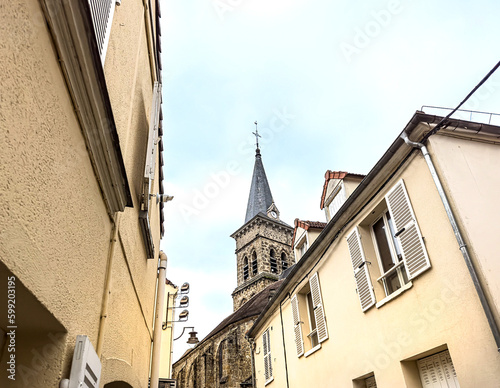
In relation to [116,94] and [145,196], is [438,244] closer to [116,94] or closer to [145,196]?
[145,196]

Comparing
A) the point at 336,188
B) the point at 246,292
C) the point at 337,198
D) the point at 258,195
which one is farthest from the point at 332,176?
the point at 258,195

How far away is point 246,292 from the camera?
41406 mm

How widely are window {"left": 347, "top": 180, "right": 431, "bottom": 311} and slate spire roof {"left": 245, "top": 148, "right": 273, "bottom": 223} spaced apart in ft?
132

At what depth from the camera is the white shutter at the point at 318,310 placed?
817 centimetres

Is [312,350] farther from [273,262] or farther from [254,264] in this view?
[273,262]

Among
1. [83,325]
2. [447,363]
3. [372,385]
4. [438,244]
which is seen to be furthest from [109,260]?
[372,385]

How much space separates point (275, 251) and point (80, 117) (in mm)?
42601

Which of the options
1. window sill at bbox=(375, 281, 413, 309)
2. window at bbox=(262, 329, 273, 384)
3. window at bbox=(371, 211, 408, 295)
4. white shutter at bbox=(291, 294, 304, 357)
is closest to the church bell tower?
window at bbox=(262, 329, 273, 384)

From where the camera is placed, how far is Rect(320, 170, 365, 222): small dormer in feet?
28.9

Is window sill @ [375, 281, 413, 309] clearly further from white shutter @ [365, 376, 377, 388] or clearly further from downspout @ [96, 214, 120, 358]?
downspout @ [96, 214, 120, 358]

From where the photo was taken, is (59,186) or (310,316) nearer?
(59,186)

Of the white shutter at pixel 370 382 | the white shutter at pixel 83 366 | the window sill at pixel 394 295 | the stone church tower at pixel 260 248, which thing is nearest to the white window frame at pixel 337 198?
the window sill at pixel 394 295

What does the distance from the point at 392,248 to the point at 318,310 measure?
294cm

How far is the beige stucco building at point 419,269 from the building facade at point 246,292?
1520 cm
